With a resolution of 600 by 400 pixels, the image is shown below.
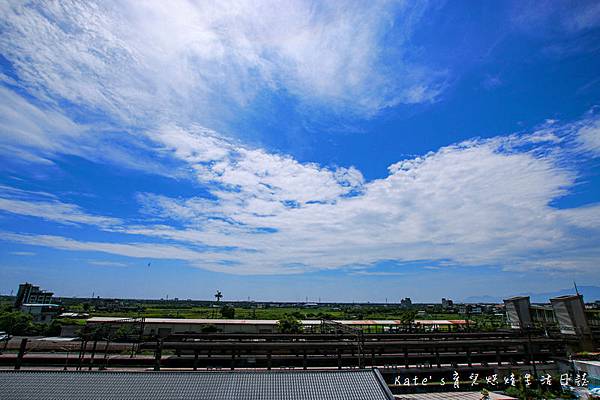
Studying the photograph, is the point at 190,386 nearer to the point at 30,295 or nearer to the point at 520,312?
the point at 520,312

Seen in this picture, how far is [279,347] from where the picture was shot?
23062mm

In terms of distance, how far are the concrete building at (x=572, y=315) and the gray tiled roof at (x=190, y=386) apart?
3156 cm

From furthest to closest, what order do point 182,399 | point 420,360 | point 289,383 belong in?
1. point 420,360
2. point 289,383
3. point 182,399

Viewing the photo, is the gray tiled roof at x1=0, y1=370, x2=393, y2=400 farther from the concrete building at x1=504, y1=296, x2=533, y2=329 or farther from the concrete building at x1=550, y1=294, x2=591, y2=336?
the concrete building at x1=504, y1=296, x2=533, y2=329

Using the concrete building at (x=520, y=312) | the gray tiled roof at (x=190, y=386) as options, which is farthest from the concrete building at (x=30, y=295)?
the concrete building at (x=520, y=312)

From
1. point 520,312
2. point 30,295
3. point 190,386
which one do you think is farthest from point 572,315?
point 30,295

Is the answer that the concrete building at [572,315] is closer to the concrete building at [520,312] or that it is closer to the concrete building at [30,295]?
the concrete building at [520,312]

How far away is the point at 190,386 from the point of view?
12328 mm

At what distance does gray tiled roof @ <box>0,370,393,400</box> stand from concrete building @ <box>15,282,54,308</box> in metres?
87.6

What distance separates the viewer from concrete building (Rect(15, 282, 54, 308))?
84812 mm

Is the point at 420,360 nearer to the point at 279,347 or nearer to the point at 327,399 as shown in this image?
the point at 279,347

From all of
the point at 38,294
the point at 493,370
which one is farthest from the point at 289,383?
the point at 38,294

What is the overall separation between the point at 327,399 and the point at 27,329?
186ft

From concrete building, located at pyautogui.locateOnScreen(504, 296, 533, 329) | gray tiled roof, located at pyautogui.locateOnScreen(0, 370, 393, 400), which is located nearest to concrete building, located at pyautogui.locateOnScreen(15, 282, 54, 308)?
gray tiled roof, located at pyautogui.locateOnScreen(0, 370, 393, 400)
